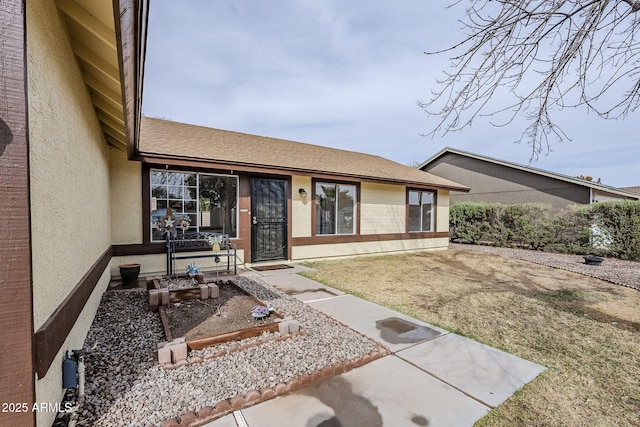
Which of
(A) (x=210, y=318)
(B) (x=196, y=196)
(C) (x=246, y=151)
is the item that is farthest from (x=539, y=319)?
(C) (x=246, y=151)

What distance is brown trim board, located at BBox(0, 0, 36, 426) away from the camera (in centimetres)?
123

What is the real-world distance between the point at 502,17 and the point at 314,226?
245 inches

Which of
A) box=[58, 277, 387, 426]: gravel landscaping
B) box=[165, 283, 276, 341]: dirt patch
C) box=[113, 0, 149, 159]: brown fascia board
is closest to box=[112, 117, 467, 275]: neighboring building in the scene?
box=[165, 283, 276, 341]: dirt patch

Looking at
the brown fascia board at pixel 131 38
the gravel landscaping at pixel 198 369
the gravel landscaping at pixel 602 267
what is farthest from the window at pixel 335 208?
the brown fascia board at pixel 131 38

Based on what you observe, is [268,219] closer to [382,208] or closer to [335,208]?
[335,208]

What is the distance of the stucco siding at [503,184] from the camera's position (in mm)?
13125

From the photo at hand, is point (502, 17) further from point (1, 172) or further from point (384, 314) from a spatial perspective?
point (1, 172)

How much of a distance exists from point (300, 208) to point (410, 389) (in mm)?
6012

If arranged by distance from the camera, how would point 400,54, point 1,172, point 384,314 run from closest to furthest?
1. point 1,172
2. point 384,314
3. point 400,54

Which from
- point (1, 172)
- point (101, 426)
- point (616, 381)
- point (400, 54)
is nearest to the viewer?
point (1, 172)

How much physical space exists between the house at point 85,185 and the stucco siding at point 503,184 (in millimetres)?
11217

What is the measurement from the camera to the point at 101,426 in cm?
179

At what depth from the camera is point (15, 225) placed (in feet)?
4.14

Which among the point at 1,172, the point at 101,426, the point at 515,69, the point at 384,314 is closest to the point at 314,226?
the point at 384,314
